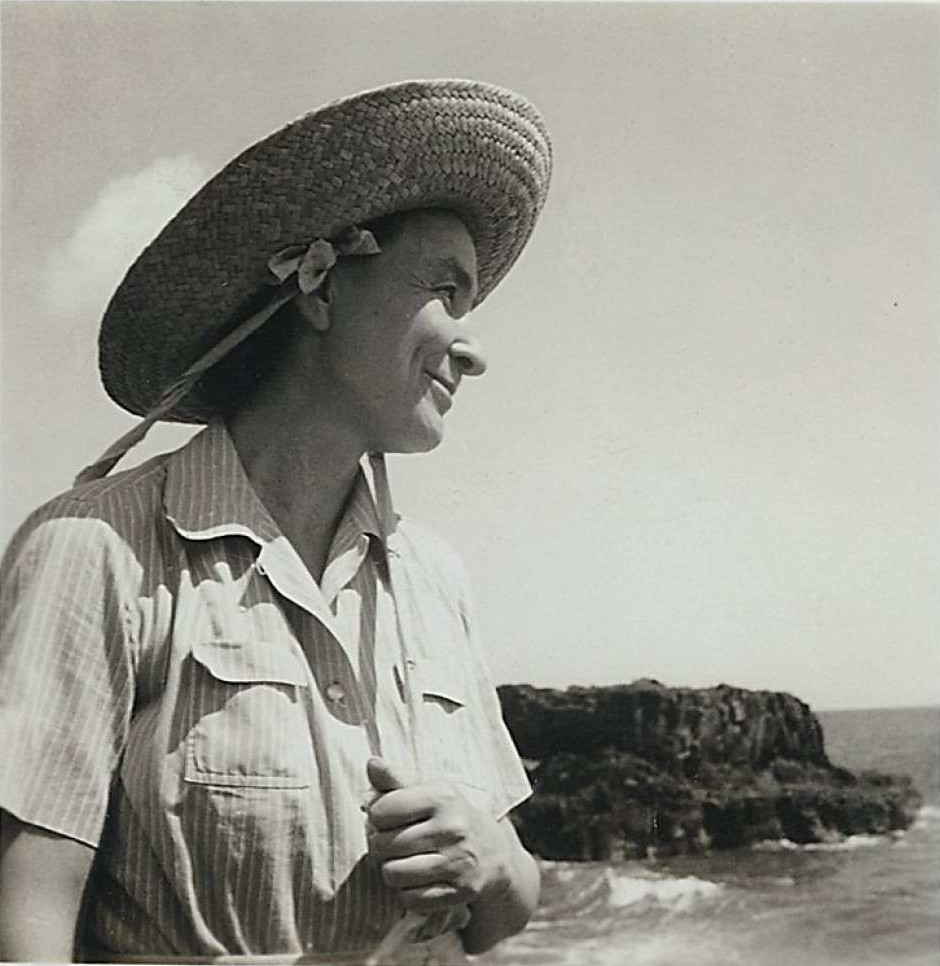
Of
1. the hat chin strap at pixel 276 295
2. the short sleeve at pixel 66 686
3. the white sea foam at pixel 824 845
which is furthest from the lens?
the white sea foam at pixel 824 845

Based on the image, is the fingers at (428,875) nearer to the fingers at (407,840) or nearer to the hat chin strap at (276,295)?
the fingers at (407,840)

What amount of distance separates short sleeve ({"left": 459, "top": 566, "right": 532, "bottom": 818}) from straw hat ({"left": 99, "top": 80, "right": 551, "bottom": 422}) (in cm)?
29

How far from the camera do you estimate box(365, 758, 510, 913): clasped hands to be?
1.11 metres

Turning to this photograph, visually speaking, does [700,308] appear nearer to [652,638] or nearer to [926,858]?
[652,638]

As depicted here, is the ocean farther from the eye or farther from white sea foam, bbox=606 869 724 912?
the eye

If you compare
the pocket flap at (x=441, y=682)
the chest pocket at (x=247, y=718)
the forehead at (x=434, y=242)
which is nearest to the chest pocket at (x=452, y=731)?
the pocket flap at (x=441, y=682)

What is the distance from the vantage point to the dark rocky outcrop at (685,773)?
4.20 ft

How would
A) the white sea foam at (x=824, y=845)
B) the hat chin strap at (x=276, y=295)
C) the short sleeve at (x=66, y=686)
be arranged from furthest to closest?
1. the white sea foam at (x=824, y=845)
2. the hat chin strap at (x=276, y=295)
3. the short sleeve at (x=66, y=686)

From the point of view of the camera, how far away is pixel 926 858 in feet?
4.26

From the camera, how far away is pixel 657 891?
49.9 inches

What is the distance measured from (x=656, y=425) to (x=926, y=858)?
1.50 ft

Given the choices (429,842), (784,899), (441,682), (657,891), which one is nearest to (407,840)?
(429,842)

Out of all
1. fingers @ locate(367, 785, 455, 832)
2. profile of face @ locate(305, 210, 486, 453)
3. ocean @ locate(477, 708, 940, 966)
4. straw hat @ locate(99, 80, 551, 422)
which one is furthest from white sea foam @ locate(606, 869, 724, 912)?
straw hat @ locate(99, 80, 551, 422)

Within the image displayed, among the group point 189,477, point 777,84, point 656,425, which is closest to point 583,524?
point 656,425
